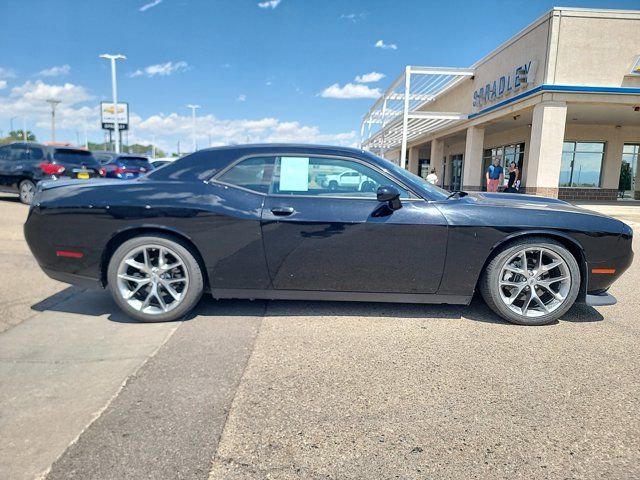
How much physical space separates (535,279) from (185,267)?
294 centimetres

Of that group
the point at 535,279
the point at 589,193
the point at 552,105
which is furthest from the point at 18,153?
the point at 589,193

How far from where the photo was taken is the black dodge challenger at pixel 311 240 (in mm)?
3479

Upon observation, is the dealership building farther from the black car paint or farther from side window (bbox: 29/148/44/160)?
side window (bbox: 29/148/44/160)

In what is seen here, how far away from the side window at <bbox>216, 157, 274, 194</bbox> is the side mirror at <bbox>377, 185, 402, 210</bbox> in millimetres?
958

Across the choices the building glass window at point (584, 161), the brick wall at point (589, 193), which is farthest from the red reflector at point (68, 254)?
the building glass window at point (584, 161)

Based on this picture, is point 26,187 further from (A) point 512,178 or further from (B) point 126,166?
(A) point 512,178

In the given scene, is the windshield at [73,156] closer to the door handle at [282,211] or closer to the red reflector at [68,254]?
the red reflector at [68,254]

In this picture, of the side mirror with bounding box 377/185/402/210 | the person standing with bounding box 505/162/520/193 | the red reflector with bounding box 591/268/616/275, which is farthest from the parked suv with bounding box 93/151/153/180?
the person standing with bounding box 505/162/520/193

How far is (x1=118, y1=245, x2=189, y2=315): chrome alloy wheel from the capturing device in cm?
354

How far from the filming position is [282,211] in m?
3.48

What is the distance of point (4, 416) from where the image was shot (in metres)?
2.26

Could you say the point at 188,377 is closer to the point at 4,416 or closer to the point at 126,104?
the point at 4,416

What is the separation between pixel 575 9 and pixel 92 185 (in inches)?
631

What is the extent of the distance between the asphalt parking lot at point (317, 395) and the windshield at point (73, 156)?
9442 mm
